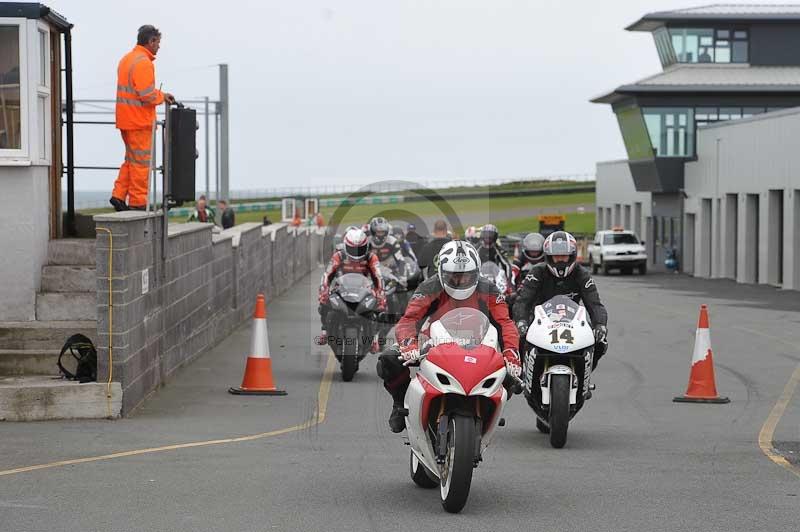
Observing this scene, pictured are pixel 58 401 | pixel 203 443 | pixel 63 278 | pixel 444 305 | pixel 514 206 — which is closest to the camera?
pixel 444 305

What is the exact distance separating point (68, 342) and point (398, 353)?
4.89 metres

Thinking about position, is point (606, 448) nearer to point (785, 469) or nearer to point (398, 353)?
point (785, 469)

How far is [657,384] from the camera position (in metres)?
17.1

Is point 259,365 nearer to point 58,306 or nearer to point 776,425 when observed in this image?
point 58,306

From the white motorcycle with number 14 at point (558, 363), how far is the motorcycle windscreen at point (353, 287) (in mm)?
5196

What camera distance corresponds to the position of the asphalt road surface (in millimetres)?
8547

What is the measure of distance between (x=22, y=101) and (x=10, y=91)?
0.58 feet

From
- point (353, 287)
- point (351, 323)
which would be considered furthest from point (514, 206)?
point (351, 323)

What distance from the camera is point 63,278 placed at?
1582 centimetres

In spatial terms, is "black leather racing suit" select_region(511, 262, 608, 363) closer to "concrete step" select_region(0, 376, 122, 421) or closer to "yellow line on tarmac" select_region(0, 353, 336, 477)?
"yellow line on tarmac" select_region(0, 353, 336, 477)

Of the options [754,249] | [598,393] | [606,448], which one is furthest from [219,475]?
[754,249]

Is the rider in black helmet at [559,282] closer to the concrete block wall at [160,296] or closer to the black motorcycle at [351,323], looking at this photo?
the concrete block wall at [160,296]

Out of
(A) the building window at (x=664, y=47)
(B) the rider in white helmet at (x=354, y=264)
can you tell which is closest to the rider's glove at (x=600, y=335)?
(B) the rider in white helmet at (x=354, y=264)

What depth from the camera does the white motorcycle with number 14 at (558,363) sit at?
11.7 metres
